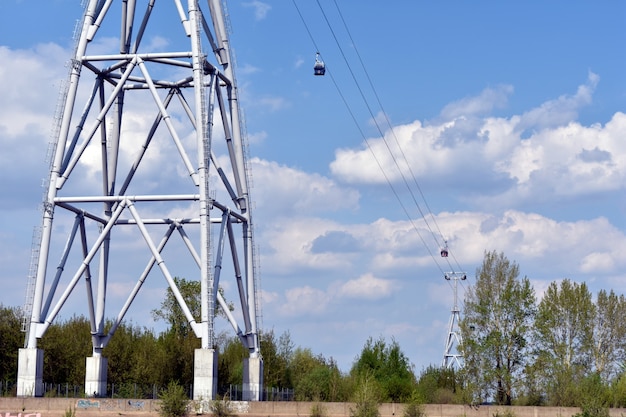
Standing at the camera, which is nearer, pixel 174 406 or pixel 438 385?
pixel 174 406

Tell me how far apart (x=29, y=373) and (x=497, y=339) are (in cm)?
2258

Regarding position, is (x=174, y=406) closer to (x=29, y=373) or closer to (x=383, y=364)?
(x=29, y=373)

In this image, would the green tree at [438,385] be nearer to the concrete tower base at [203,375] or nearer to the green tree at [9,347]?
the concrete tower base at [203,375]

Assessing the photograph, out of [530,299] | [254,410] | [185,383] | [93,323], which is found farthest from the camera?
[185,383]

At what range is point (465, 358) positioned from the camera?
177ft

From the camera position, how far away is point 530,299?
177ft

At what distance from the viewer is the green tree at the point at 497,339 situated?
52.5 metres

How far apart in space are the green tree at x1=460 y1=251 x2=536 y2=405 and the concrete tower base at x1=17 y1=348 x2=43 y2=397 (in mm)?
20409

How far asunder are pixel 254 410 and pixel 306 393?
1635cm

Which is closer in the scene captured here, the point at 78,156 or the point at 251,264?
the point at 78,156

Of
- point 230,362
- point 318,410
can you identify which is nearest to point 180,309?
point 230,362

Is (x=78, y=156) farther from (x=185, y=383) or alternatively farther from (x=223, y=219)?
(x=185, y=383)

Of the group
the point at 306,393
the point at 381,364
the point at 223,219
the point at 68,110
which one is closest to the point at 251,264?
the point at 223,219

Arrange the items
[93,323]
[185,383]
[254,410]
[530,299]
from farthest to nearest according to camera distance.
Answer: [185,383] < [530,299] < [93,323] < [254,410]
